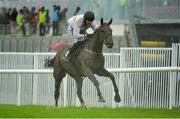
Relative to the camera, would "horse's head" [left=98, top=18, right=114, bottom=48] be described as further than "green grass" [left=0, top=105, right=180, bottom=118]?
No

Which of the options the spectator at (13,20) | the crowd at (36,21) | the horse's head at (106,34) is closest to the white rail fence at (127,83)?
the horse's head at (106,34)

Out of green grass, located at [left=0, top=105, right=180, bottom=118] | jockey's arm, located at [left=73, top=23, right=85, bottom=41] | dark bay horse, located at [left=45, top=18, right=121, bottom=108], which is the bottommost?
green grass, located at [left=0, top=105, right=180, bottom=118]

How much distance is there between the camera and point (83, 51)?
56.2 feet

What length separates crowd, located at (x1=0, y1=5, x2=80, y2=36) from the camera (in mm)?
34312

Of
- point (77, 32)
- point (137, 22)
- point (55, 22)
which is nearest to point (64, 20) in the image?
point (55, 22)

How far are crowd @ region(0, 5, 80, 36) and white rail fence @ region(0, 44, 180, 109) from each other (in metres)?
10.6

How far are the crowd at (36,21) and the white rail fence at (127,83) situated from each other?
10644 mm

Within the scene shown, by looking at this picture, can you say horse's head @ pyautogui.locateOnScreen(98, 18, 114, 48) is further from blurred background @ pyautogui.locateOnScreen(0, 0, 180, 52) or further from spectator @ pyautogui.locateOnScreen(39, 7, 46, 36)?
spectator @ pyautogui.locateOnScreen(39, 7, 46, 36)

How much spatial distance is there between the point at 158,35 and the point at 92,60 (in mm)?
15413

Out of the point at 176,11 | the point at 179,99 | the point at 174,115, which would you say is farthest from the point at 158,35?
the point at 174,115

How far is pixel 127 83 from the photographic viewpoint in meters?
21.4

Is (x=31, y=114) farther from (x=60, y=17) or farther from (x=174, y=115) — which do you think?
(x=60, y=17)

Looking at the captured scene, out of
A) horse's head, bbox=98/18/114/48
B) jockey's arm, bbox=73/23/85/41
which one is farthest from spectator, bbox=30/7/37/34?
horse's head, bbox=98/18/114/48

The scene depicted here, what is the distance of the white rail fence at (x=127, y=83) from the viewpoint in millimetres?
21203
